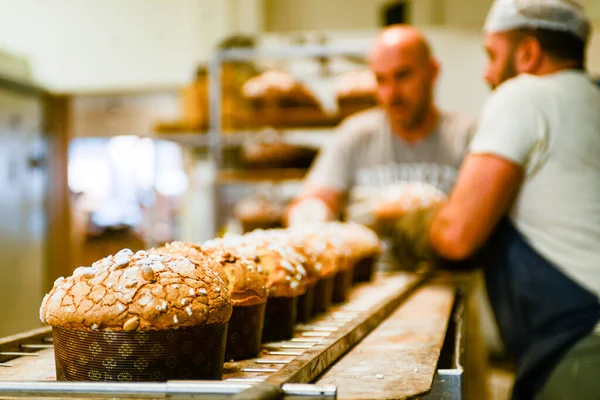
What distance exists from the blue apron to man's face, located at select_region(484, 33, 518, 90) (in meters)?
0.47

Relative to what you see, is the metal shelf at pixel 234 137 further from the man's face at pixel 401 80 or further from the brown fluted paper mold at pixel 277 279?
the brown fluted paper mold at pixel 277 279

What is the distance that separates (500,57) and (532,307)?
2.47 feet

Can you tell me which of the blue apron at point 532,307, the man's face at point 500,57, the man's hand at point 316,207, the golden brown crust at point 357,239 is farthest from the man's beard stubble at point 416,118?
the blue apron at point 532,307

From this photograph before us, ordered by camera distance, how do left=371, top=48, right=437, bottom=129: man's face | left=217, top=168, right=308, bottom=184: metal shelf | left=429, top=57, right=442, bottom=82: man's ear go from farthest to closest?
left=217, top=168, right=308, bottom=184: metal shelf < left=429, top=57, right=442, bottom=82: man's ear < left=371, top=48, right=437, bottom=129: man's face

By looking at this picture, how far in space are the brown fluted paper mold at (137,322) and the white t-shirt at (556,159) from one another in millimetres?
1028

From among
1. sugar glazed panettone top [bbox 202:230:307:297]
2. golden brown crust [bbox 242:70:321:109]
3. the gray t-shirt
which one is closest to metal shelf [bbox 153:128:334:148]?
golden brown crust [bbox 242:70:321:109]

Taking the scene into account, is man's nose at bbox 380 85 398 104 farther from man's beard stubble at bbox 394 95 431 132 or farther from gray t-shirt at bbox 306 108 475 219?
gray t-shirt at bbox 306 108 475 219

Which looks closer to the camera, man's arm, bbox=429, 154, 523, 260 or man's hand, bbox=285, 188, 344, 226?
man's arm, bbox=429, 154, 523, 260

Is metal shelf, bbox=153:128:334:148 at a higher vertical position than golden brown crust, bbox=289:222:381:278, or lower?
higher

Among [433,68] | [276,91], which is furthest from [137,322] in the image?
[276,91]

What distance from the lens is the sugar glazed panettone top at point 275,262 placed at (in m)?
1.53

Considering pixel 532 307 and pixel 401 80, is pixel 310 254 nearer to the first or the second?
pixel 532 307

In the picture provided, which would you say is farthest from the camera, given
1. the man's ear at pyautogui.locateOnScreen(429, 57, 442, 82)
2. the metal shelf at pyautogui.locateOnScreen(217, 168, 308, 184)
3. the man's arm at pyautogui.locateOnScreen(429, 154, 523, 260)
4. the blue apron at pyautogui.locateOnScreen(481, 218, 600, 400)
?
the metal shelf at pyautogui.locateOnScreen(217, 168, 308, 184)

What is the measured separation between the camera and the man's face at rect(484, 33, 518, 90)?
2.05m
